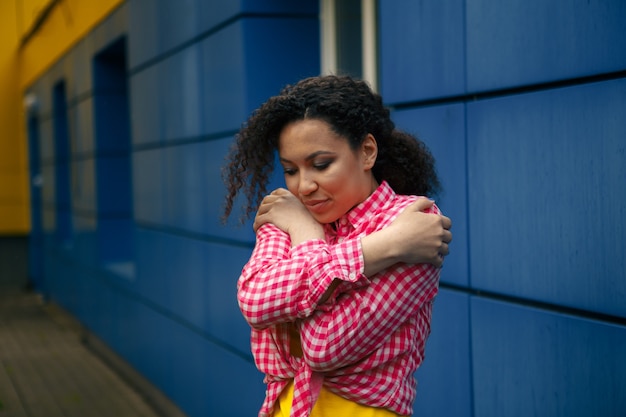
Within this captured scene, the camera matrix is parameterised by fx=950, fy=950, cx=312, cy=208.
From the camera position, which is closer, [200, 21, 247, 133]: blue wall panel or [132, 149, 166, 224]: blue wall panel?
[200, 21, 247, 133]: blue wall panel

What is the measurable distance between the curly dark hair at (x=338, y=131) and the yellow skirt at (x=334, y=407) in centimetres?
52

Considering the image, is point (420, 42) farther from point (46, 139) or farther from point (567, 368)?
point (46, 139)

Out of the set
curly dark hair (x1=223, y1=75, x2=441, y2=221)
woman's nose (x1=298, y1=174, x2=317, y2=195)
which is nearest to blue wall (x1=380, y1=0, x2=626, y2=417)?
curly dark hair (x1=223, y1=75, x2=441, y2=221)

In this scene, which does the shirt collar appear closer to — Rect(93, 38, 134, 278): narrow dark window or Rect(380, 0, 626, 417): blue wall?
Rect(380, 0, 626, 417): blue wall

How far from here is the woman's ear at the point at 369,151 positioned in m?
2.23

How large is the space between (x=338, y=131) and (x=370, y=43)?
2516 mm

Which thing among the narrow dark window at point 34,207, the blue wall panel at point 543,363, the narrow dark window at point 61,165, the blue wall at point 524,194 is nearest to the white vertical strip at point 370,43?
the blue wall at point 524,194

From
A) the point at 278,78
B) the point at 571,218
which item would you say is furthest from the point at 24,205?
the point at 571,218

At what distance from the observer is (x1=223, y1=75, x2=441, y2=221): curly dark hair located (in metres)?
2.17

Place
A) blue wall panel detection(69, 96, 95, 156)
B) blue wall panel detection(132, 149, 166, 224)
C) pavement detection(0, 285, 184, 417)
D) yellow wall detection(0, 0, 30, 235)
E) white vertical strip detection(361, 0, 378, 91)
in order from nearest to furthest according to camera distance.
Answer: white vertical strip detection(361, 0, 378, 91)
blue wall panel detection(132, 149, 166, 224)
pavement detection(0, 285, 184, 417)
blue wall panel detection(69, 96, 95, 156)
yellow wall detection(0, 0, 30, 235)

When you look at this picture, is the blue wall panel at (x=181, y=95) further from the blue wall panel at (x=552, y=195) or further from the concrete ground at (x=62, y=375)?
the blue wall panel at (x=552, y=195)

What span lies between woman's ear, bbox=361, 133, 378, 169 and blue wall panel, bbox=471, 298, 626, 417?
95 cm

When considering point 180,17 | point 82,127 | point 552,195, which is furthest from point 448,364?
point 82,127

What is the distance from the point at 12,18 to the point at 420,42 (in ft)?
49.3
